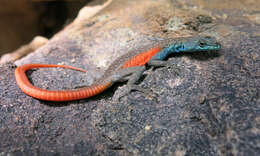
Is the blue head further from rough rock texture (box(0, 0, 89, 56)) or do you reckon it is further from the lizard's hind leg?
rough rock texture (box(0, 0, 89, 56))

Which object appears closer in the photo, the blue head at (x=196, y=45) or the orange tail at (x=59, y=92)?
the orange tail at (x=59, y=92)

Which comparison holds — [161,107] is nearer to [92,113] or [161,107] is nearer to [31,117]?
[92,113]

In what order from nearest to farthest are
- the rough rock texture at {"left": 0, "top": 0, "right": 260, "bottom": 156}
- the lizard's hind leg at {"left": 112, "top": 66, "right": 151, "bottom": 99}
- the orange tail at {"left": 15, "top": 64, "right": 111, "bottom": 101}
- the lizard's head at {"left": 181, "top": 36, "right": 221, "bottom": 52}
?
1. the rough rock texture at {"left": 0, "top": 0, "right": 260, "bottom": 156}
2. the orange tail at {"left": 15, "top": 64, "right": 111, "bottom": 101}
3. the lizard's hind leg at {"left": 112, "top": 66, "right": 151, "bottom": 99}
4. the lizard's head at {"left": 181, "top": 36, "right": 221, "bottom": 52}

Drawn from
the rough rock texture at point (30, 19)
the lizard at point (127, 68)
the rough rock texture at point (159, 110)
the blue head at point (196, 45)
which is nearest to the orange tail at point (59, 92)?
the lizard at point (127, 68)

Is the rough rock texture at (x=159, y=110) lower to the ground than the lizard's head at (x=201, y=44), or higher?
lower

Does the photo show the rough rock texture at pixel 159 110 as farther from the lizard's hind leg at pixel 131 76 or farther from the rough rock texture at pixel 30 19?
the rough rock texture at pixel 30 19

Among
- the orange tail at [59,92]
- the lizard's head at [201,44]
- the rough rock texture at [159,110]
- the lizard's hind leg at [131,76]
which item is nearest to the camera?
the rough rock texture at [159,110]

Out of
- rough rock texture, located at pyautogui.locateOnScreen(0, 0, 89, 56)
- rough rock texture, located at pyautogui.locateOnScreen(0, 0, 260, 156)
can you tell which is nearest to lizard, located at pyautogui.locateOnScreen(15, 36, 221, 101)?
rough rock texture, located at pyautogui.locateOnScreen(0, 0, 260, 156)

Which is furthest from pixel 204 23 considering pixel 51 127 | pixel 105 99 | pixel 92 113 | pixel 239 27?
pixel 51 127
